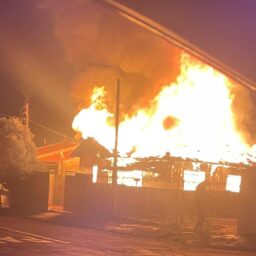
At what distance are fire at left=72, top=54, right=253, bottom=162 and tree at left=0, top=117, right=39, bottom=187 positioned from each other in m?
3.07

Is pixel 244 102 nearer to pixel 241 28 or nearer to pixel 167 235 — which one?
pixel 167 235

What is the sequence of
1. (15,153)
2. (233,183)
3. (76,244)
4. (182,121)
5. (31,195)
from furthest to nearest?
(182,121), (15,153), (31,195), (233,183), (76,244)

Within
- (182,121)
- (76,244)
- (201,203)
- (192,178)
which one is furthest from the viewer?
(182,121)

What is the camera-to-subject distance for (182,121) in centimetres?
2669

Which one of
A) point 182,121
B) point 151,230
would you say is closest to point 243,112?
point 182,121

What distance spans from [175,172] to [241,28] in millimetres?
15912

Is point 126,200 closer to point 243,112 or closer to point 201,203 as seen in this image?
point 201,203

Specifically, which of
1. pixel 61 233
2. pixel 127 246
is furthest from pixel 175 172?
pixel 127 246

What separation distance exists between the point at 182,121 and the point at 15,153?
7361 mm

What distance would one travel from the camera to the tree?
77.4ft

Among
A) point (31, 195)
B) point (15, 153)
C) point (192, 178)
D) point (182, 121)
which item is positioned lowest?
point (31, 195)

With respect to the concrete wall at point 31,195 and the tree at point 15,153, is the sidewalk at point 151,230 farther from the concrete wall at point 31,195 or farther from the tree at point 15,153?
the tree at point 15,153

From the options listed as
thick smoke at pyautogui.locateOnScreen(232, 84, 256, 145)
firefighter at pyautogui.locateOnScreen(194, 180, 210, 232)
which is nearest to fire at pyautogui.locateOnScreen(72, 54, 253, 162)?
thick smoke at pyautogui.locateOnScreen(232, 84, 256, 145)

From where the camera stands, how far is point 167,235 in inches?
662
